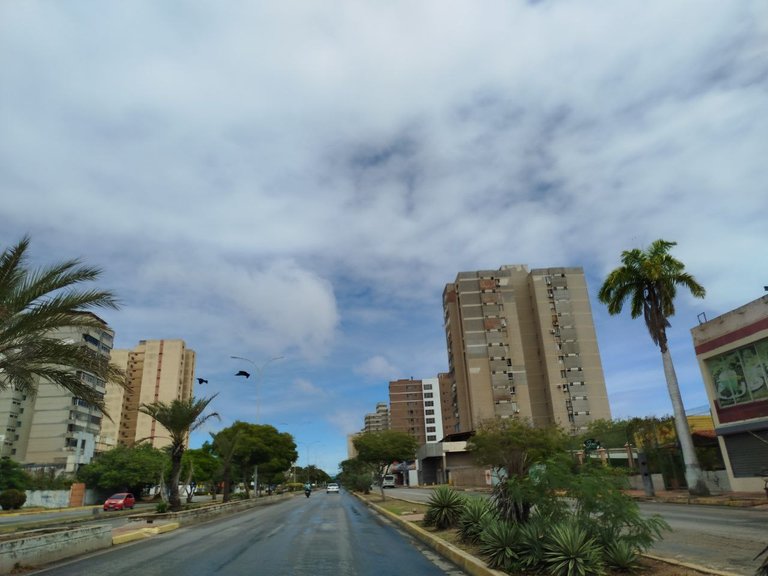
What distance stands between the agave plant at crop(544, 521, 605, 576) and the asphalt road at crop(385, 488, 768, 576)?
61.9 inches

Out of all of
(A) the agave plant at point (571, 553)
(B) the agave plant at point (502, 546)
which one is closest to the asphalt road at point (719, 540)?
(A) the agave plant at point (571, 553)

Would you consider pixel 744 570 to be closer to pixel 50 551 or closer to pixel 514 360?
pixel 50 551

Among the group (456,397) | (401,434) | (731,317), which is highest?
(456,397)

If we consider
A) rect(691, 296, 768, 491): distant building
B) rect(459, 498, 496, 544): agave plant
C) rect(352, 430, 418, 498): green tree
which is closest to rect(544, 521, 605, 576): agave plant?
rect(459, 498, 496, 544): agave plant

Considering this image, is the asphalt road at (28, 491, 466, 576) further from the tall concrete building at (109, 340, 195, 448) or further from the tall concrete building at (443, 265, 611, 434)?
the tall concrete building at (109, 340, 195, 448)

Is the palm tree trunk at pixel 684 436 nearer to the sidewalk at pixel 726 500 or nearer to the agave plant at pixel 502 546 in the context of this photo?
the sidewalk at pixel 726 500

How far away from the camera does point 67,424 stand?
84.6m

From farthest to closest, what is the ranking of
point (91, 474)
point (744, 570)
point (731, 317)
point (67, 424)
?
point (67, 424)
point (91, 474)
point (731, 317)
point (744, 570)

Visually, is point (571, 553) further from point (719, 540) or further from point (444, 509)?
point (444, 509)

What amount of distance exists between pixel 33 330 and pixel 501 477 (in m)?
10.7

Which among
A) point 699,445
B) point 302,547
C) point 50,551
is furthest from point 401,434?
point 50,551

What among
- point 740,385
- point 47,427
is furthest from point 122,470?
point 740,385

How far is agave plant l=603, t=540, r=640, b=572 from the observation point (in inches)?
329

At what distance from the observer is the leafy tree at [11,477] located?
50656 mm
